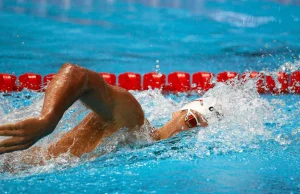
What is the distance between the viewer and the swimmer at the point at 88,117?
178 cm

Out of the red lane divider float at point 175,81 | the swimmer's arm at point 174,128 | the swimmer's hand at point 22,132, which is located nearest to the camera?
the swimmer's hand at point 22,132

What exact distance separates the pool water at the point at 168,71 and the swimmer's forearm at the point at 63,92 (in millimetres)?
365

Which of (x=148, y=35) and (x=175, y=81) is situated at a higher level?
(x=148, y=35)

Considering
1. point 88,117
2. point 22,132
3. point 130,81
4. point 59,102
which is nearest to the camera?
point 22,132

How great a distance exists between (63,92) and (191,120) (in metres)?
1.13

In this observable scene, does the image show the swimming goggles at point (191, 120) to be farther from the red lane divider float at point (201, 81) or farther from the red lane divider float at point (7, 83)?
the red lane divider float at point (7, 83)

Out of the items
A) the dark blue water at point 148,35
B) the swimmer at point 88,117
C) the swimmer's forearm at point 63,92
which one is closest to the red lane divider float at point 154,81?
the dark blue water at point 148,35

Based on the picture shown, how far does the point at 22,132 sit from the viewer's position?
175 cm

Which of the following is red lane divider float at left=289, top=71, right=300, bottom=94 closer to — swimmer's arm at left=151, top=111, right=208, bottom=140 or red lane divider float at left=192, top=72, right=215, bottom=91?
red lane divider float at left=192, top=72, right=215, bottom=91

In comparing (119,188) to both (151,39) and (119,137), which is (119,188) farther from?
(151,39)

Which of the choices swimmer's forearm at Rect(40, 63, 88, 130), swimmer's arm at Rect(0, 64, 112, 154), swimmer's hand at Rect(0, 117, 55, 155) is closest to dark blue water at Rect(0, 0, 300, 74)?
swimmer's arm at Rect(0, 64, 112, 154)

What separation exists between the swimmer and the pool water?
0.20 feet

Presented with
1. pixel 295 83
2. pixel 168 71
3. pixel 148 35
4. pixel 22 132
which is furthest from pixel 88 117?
pixel 148 35

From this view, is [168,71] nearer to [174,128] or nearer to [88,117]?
[174,128]
